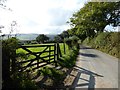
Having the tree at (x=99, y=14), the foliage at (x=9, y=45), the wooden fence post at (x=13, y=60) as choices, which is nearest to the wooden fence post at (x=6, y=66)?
the foliage at (x=9, y=45)

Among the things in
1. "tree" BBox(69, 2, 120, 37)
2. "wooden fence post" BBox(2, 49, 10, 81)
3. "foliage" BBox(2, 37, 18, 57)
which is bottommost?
"wooden fence post" BBox(2, 49, 10, 81)

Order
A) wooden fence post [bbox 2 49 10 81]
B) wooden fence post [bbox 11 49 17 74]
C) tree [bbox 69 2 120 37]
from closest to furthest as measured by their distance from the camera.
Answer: wooden fence post [bbox 2 49 10 81]
wooden fence post [bbox 11 49 17 74]
tree [bbox 69 2 120 37]

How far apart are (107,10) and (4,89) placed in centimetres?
4093

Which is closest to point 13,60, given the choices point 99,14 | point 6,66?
point 6,66

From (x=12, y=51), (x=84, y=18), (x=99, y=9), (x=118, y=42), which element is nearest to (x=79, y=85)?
(x=12, y=51)

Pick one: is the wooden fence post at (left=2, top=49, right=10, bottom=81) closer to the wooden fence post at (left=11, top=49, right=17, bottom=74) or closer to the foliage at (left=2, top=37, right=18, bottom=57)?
the foliage at (left=2, top=37, right=18, bottom=57)

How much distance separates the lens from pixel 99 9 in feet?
150

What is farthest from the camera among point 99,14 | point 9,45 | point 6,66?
point 99,14

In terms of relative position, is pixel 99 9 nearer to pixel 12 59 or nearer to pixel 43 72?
pixel 43 72

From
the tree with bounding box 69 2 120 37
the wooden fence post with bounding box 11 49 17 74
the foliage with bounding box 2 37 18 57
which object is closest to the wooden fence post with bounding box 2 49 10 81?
the foliage with bounding box 2 37 18 57

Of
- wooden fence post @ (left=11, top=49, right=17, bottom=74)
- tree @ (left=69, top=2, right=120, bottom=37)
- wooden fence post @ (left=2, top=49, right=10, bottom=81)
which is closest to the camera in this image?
wooden fence post @ (left=2, top=49, right=10, bottom=81)

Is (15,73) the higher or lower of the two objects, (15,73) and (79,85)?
the higher

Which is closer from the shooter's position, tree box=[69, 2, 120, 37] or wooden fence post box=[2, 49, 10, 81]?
wooden fence post box=[2, 49, 10, 81]

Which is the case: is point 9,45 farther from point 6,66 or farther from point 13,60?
point 13,60
